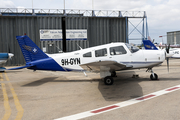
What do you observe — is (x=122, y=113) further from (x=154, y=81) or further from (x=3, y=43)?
(x=3, y=43)

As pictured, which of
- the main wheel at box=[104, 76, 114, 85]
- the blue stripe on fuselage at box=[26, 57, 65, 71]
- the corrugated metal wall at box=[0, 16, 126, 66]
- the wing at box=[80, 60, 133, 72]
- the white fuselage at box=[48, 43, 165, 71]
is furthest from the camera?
the corrugated metal wall at box=[0, 16, 126, 66]

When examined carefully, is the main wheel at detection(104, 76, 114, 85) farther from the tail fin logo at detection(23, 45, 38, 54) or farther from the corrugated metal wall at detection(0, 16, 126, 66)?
the corrugated metal wall at detection(0, 16, 126, 66)

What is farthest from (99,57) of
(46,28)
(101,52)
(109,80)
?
(46,28)

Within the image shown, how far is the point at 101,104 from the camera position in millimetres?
5465

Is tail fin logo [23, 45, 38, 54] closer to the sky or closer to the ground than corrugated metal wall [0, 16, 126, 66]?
closer to the ground

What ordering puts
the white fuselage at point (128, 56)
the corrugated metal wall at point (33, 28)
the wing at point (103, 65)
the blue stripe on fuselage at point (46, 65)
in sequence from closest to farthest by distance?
the wing at point (103, 65) → the white fuselage at point (128, 56) → the blue stripe on fuselage at point (46, 65) → the corrugated metal wall at point (33, 28)

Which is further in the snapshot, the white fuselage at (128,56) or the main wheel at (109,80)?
the white fuselage at (128,56)

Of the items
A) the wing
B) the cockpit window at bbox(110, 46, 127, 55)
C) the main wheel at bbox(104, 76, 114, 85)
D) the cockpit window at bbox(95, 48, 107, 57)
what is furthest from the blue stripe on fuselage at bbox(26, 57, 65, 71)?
the cockpit window at bbox(110, 46, 127, 55)

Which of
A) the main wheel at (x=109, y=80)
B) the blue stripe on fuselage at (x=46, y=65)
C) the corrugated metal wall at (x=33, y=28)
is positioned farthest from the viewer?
the corrugated metal wall at (x=33, y=28)

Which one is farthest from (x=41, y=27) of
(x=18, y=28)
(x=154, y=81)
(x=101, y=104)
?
(x=101, y=104)

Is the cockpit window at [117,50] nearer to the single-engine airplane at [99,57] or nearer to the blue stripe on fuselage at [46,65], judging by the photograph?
the single-engine airplane at [99,57]

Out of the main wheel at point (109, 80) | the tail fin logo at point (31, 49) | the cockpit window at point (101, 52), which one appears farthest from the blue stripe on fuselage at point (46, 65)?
the main wheel at point (109, 80)

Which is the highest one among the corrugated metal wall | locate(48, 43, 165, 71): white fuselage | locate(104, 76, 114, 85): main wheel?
the corrugated metal wall

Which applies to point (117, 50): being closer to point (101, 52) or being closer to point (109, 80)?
point (101, 52)
